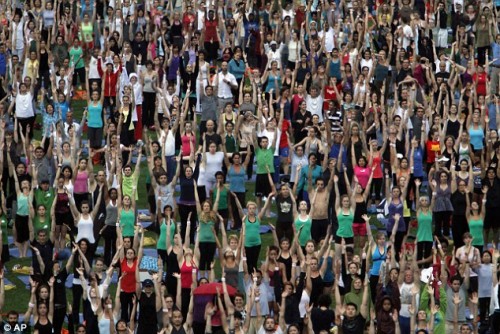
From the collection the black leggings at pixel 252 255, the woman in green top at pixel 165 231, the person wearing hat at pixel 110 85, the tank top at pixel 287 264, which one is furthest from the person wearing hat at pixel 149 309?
the person wearing hat at pixel 110 85

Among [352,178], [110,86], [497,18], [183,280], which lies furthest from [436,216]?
[497,18]

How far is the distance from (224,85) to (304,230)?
23.9 ft

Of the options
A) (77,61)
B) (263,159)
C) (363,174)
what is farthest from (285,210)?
(77,61)

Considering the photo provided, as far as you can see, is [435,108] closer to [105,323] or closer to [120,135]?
[120,135]

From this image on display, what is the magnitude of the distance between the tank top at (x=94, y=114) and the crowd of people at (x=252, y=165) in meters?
0.05

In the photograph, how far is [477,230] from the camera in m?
29.2

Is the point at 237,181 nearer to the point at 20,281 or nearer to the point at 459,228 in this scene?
the point at 459,228

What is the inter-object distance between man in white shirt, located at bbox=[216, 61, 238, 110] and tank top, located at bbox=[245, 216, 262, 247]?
712 centimetres

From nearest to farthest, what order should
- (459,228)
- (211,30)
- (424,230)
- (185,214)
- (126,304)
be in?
(126,304), (424,230), (459,228), (185,214), (211,30)

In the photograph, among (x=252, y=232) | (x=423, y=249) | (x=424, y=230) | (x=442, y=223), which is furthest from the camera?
(x=442, y=223)

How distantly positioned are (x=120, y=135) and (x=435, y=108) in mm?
6354

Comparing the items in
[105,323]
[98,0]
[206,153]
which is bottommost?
[105,323]

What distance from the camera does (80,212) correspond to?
97.5ft

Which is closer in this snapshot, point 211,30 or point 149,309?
point 149,309
